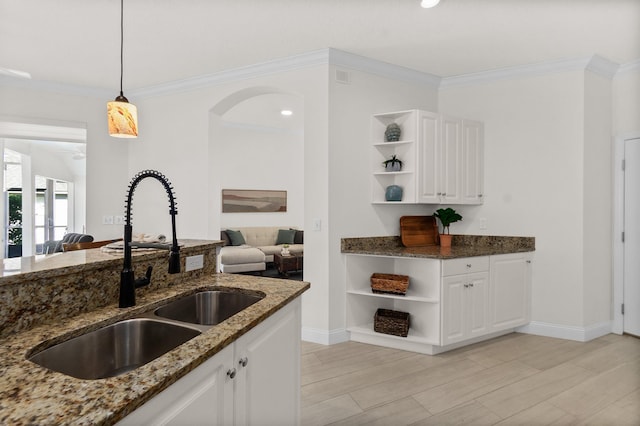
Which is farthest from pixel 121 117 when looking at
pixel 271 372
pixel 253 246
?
pixel 253 246

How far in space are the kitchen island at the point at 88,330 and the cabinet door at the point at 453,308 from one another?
5.69 feet

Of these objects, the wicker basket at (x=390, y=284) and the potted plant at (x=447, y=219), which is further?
the potted plant at (x=447, y=219)

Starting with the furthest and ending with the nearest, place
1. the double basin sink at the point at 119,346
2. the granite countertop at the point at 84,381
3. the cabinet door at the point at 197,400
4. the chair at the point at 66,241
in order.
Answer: the chair at the point at 66,241
the double basin sink at the point at 119,346
the cabinet door at the point at 197,400
the granite countertop at the point at 84,381

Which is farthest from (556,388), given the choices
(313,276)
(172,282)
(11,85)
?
(11,85)

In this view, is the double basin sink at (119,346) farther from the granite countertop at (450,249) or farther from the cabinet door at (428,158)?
the cabinet door at (428,158)

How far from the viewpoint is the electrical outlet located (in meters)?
2.18

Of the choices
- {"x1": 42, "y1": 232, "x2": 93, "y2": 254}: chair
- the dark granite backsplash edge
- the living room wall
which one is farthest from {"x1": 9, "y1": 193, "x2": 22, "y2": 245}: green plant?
the dark granite backsplash edge

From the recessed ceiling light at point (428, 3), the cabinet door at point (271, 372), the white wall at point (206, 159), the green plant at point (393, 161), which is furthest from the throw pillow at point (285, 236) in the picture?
the cabinet door at point (271, 372)

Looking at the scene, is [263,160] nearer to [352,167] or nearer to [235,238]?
[235,238]

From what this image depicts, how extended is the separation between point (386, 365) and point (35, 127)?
14.7ft

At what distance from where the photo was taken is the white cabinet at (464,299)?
3.35 meters

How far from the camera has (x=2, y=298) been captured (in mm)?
1226

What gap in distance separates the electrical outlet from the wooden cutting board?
2.30m

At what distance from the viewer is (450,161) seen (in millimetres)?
3924
